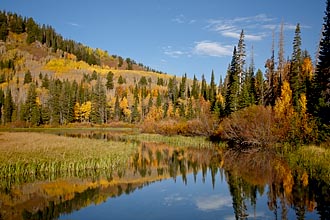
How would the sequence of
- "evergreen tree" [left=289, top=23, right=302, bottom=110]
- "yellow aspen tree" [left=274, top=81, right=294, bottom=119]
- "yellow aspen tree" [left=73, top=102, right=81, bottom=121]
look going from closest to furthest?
"yellow aspen tree" [left=274, top=81, right=294, bottom=119], "evergreen tree" [left=289, top=23, right=302, bottom=110], "yellow aspen tree" [left=73, top=102, right=81, bottom=121]

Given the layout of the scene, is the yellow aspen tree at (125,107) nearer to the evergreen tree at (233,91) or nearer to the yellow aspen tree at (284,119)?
the evergreen tree at (233,91)

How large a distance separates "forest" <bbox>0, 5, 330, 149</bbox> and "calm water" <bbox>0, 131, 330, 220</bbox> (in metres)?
9.07

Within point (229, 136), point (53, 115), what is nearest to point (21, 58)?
point (53, 115)

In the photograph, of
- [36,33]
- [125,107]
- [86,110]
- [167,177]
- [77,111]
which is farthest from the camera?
[36,33]

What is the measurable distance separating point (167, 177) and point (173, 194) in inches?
200

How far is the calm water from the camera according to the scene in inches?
579

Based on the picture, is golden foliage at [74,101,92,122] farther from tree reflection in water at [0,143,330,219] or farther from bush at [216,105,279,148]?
tree reflection in water at [0,143,330,219]

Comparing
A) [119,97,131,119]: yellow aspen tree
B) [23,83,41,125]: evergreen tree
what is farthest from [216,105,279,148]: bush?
[119,97,131,119]: yellow aspen tree

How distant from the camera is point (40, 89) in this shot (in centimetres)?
12038

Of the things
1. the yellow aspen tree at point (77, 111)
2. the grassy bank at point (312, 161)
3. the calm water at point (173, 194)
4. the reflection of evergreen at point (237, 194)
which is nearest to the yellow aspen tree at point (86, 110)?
the yellow aspen tree at point (77, 111)

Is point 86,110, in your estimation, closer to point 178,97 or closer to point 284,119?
point 178,97

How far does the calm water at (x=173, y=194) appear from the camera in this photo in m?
14.7

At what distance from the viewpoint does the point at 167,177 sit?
24.2 m

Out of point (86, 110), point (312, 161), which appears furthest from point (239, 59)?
point (86, 110)
